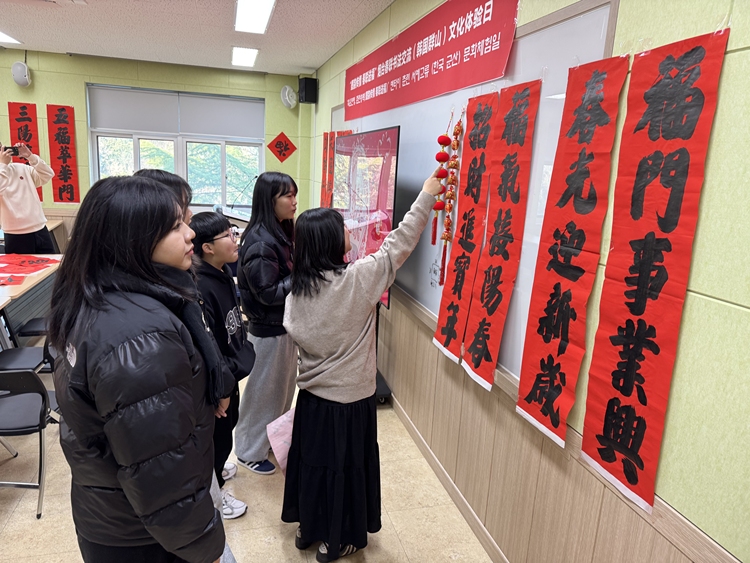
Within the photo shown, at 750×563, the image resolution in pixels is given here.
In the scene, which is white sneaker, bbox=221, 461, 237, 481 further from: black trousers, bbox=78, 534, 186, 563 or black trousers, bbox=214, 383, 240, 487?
black trousers, bbox=78, 534, 186, 563

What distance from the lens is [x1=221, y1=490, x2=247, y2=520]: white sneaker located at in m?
2.06

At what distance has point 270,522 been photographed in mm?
A: 2062

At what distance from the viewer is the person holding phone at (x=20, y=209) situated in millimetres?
3922

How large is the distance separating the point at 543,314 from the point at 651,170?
526 millimetres

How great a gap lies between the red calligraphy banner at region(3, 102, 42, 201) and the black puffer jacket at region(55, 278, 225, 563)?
558 cm

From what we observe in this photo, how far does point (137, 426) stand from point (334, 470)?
0.96 metres

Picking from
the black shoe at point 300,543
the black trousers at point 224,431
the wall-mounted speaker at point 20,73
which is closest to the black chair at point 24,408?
the black trousers at point 224,431

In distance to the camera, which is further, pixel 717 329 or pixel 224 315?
pixel 224 315

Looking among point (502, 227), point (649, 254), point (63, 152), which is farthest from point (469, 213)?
point (63, 152)

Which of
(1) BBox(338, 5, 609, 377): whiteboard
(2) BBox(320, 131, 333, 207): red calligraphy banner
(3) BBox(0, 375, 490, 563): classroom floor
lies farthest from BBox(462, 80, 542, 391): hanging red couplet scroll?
(2) BBox(320, 131, 333, 207): red calligraphy banner

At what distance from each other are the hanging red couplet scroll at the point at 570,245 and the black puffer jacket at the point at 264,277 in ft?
3.41

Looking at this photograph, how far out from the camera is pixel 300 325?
64.9 inches

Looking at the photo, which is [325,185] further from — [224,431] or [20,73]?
[20,73]

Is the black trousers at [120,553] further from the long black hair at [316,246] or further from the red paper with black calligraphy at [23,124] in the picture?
the red paper with black calligraphy at [23,124]
